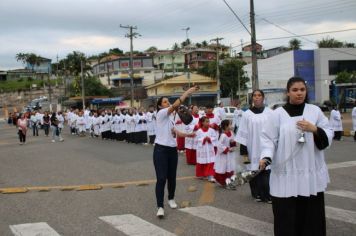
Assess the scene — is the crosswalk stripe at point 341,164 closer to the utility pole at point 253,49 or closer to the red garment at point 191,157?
the red garment at point 191,157

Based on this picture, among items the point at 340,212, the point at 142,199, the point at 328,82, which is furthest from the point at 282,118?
the point at 328,82

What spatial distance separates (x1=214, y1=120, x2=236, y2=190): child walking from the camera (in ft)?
32.6

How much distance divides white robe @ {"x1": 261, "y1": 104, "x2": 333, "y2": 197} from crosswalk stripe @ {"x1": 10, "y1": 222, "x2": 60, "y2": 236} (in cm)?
338

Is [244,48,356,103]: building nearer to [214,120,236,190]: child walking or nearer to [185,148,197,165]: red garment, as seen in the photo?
[185,148,197,165]: red garment

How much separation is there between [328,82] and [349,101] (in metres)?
10.0

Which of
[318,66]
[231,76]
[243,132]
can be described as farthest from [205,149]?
[231,76]

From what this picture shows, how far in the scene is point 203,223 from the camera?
689 cm

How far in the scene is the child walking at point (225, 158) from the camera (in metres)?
9.93

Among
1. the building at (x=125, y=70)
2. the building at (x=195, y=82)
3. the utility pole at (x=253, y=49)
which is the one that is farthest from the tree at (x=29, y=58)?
the utility pole at (x=253, y=49)

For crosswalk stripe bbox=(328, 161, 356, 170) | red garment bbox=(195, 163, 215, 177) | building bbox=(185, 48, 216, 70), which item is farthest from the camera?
building bbox=(185, 48, 216, 70)

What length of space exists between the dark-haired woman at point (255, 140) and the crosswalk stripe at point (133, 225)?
88.3 inches

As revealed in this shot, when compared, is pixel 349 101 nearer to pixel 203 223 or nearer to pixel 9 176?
pixel 9 176

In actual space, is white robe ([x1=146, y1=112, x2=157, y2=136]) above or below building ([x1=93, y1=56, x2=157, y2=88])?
below

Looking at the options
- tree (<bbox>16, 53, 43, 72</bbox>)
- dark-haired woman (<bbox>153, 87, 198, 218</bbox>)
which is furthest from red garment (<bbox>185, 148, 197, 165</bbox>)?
tree (<bbox>16, 53, 43, 72</bbox>)
